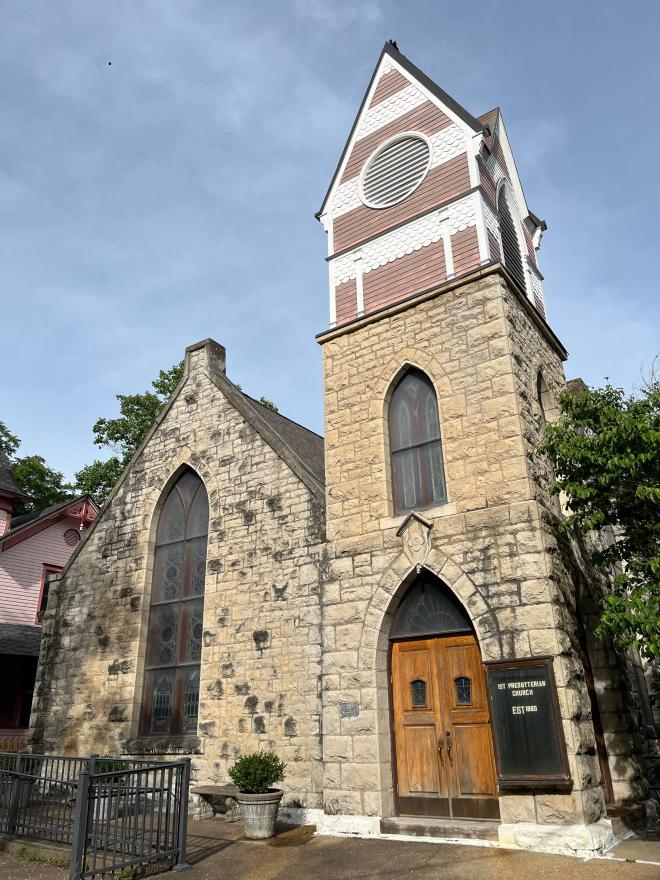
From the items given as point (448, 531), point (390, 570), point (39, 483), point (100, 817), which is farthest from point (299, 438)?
point (39, 483)

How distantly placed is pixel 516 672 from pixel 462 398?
390 cm

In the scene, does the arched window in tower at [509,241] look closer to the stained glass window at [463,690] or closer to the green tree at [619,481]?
the green tree at [619,481]

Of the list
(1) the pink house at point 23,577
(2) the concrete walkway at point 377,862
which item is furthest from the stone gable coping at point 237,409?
(1) the pink house at point 23,577

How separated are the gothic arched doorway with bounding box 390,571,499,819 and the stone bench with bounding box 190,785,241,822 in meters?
2.85

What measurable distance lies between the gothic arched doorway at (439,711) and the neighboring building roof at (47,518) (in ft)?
51.7

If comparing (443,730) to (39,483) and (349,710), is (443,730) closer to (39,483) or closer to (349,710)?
(349,710)

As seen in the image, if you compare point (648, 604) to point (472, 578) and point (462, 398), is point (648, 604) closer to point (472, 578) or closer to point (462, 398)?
point (472, 578)

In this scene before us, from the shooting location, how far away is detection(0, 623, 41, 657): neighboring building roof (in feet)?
62.6

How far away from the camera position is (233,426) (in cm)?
1384

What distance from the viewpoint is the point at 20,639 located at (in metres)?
20.0

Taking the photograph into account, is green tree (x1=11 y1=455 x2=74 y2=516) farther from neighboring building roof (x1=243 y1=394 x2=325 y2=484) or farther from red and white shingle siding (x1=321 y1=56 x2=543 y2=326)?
red and white shingle siding (x1=321 y1=56 x2=543 y2=326)

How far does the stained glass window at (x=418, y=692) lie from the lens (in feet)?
31.9

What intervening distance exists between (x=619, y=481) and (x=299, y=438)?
880cm

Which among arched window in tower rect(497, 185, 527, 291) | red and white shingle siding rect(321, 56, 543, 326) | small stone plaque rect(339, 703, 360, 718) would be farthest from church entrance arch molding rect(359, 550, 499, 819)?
arched window in tower rect(497, 185, 527, 291)
